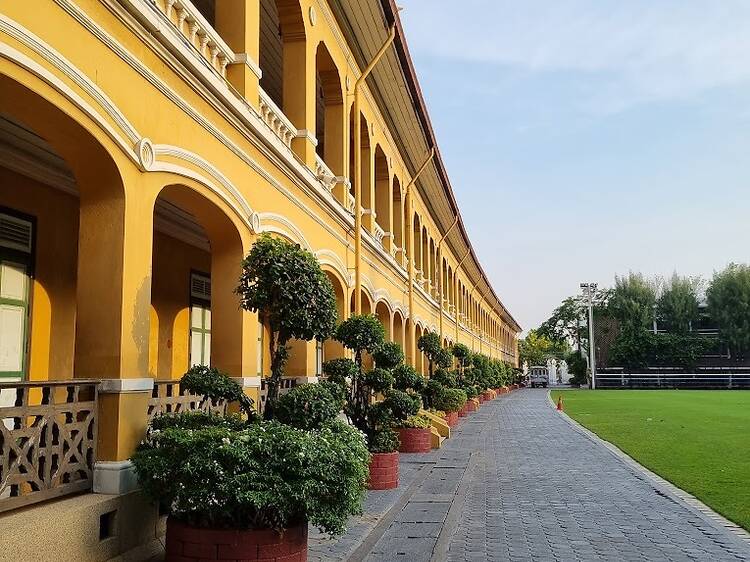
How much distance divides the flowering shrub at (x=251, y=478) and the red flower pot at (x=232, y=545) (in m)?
0.06

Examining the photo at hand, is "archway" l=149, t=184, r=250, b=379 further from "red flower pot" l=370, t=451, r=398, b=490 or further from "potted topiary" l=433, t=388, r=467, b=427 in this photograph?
"potted topiary" l=433, t=388, r=467, b=427

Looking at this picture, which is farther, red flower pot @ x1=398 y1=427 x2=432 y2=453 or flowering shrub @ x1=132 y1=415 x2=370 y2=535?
red flower pot @ x1=398 y1=427 x2=432 y2=453

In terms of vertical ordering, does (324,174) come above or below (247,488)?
above

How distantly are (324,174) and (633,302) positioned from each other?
177ft

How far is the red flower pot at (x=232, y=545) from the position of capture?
4.55 m

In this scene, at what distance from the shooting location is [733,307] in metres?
56.5

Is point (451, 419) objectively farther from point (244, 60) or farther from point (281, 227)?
point (244, 60)

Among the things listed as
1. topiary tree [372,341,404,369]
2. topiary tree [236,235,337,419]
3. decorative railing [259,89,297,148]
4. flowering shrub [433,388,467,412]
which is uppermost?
decorative railing [259,89,297,148]

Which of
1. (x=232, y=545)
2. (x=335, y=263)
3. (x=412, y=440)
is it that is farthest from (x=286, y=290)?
(x=412, y=440)

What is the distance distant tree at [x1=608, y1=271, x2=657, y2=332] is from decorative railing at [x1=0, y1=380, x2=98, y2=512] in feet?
190

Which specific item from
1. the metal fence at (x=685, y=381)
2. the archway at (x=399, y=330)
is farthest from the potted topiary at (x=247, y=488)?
the metal fence at (x=685, y=381)

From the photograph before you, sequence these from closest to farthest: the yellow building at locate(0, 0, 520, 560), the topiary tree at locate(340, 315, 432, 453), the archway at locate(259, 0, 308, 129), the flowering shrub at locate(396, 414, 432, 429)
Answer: the yellow building at locate(0, 0, 520, 560) → the archway at locate(259, 0, 308, 129) → the topiary tree at locate(340, 315, 432, 453) → the flowering shrub at locate(396, 414, 432, 429)

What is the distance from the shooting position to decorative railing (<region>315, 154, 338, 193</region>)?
10.4 meters

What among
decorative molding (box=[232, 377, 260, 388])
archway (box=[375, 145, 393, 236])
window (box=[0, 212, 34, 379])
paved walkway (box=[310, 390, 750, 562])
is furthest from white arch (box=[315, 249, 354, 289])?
archway (box=[375, 145, 393, 236])
